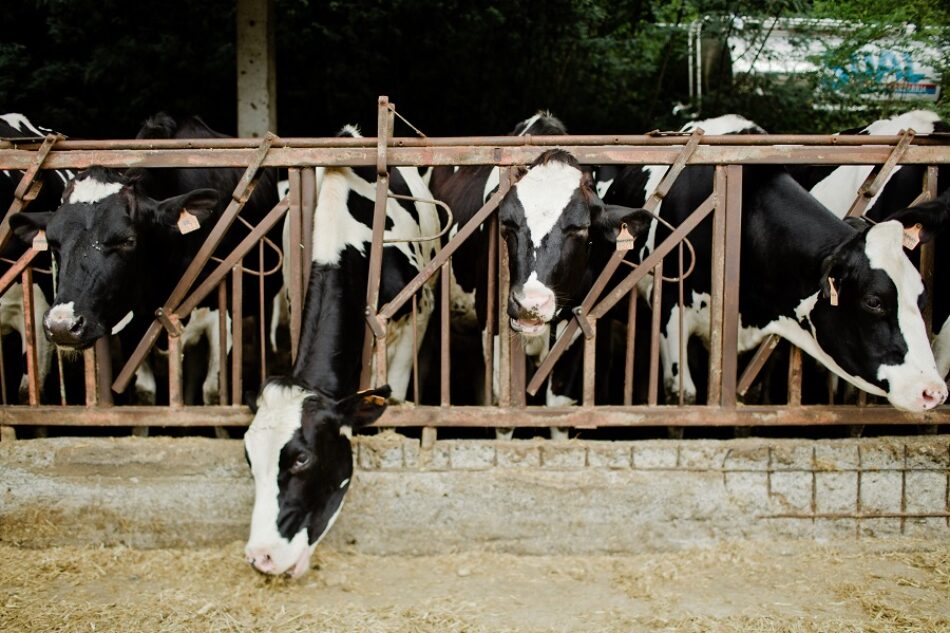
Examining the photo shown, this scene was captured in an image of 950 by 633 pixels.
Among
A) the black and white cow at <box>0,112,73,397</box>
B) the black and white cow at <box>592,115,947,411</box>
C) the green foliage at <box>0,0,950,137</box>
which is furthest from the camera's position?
the green foliage at <box>0,0,950,137</box>

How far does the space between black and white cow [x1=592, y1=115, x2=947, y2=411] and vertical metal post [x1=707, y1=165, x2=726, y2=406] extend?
0.64ft

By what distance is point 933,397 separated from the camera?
152 inches

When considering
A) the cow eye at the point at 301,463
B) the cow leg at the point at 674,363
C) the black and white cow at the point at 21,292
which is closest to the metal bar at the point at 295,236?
the cow eye at the point at 301,463

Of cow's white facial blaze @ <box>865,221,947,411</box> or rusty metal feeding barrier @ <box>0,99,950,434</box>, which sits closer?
cow's white facial blaze @ <box>865,221,947,411</box>

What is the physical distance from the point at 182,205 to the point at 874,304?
3.60 m

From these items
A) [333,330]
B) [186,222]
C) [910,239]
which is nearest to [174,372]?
[186,222]

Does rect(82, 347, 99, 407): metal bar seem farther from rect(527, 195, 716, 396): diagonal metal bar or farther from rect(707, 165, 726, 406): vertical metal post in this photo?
rect(707, 165, 726, 406): vertical metal post

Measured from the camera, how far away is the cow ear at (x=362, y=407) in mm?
3873

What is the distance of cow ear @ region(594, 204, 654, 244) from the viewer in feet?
14.1

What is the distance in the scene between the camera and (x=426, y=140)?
4.29 m

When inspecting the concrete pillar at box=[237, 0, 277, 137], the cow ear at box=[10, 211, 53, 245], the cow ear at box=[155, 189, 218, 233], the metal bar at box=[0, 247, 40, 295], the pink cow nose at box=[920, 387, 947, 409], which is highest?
the concrete pillar at box=[237, 0, 277, 137]

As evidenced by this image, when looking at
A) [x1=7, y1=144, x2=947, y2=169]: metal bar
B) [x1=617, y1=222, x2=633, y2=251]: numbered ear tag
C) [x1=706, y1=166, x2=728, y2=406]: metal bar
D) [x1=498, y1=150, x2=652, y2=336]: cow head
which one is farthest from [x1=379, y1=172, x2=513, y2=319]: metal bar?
[x1=706, y1=166, x2=728, y2=406]: metal bar

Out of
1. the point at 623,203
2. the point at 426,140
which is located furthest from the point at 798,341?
the point at 426,140

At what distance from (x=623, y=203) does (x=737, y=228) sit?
5.95 feet
